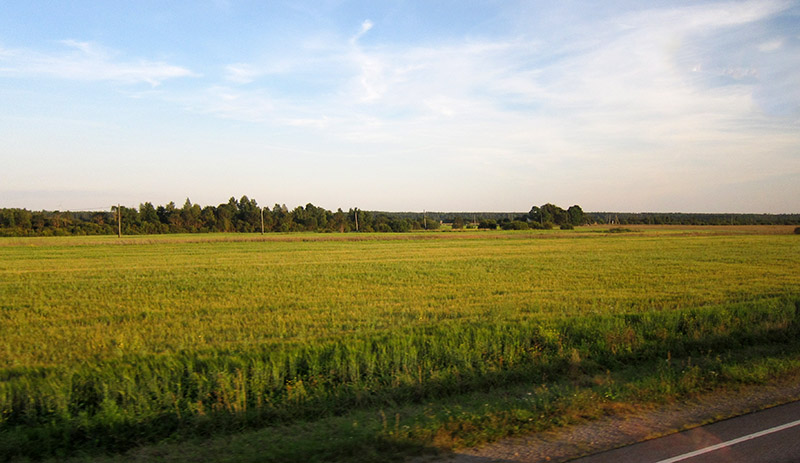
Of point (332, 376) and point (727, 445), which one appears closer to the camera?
point (727, 445)

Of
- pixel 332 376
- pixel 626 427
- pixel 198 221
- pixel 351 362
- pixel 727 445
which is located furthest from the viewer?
pixel 198 221

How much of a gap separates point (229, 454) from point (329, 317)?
350 inches

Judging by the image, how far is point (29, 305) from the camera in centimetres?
1695

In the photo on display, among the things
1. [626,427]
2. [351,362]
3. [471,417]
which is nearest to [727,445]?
[626,427]

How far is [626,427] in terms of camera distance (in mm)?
5938

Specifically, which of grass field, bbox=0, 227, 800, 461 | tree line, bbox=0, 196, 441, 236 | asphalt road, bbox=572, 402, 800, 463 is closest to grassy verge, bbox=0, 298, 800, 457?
grass field, bbox=0, 227, 800, 461

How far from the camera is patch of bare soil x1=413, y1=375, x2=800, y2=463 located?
5.20 m

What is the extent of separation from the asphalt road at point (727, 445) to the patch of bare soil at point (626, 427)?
159 mm

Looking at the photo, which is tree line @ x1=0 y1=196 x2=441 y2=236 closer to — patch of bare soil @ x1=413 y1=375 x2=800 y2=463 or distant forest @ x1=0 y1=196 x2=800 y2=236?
distant forest @ x1=0 y1=196 x2=800 y2=236

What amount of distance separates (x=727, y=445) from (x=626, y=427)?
3.36 feet

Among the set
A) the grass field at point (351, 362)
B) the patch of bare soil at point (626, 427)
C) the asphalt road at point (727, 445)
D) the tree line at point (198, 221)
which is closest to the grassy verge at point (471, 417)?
the grass field at point (351, 362)

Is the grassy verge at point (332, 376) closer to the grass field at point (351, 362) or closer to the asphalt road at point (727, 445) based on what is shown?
the grass field at point (351, 362)

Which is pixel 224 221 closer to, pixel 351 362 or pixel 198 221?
pixel 198 221

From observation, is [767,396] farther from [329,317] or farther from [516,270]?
[516,270]
